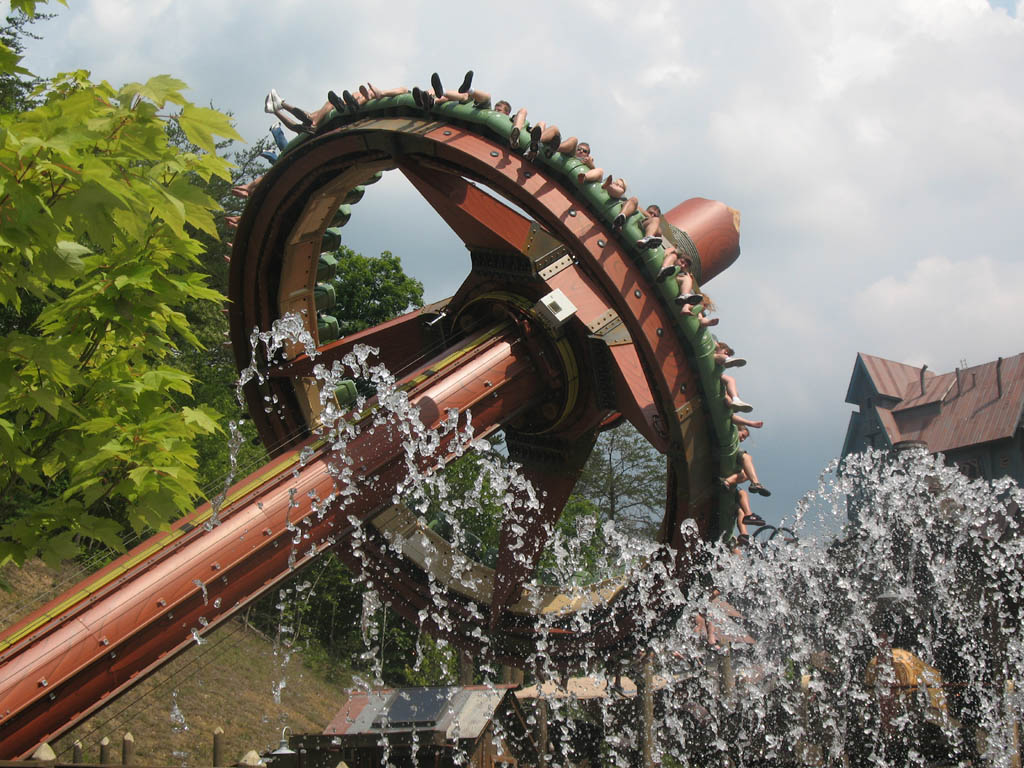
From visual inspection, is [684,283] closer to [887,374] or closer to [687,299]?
[687,299]

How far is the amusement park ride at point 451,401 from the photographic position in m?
4.89

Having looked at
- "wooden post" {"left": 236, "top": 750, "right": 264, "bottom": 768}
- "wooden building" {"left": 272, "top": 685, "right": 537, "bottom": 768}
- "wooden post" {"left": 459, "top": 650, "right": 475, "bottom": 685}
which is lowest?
"wooden post" {"left": 459, "top": 650, "right": 475, "bottom": 685}

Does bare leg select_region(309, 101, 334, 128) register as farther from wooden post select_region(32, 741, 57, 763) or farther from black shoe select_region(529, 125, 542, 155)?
wooden post select_region(32, 741, 57, 763)

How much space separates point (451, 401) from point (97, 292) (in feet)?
7.44

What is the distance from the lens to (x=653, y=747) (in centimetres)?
1115

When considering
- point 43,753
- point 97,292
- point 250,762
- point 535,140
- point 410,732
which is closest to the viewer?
point 43,753

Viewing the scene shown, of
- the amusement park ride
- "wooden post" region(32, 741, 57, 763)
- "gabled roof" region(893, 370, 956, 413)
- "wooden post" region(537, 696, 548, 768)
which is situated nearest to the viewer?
"wooden post" region(32, 741, 57, 763)

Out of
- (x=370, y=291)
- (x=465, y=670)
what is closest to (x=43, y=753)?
(x=465, y=670)

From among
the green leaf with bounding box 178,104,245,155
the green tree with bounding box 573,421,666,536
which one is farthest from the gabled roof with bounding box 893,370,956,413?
the green leaf with bounding box 178,104,245,155

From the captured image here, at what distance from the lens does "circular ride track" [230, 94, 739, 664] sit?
606cm

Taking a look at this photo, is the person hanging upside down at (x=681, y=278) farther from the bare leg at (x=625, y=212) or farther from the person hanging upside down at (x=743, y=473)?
the person hanging upside down at (x=743, y=473)

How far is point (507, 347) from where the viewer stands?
682 centimetres

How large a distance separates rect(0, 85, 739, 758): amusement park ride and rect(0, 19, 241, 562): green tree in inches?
16.4

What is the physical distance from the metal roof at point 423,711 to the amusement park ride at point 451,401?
484mm
